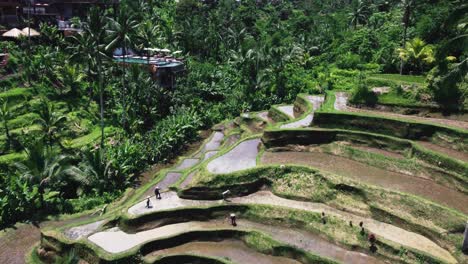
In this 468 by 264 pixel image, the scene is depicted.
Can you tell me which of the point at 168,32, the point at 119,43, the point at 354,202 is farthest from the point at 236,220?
the point at 168,32

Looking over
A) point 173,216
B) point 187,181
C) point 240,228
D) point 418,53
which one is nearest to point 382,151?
point 240,228

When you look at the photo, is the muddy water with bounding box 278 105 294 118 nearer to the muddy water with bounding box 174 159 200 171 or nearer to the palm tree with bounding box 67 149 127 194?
the muddy water with bounding box 174 159 200 171

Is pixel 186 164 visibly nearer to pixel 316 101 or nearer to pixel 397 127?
pixel 316 101

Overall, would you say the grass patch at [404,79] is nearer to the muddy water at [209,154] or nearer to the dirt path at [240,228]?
the muddy water at [209,154]

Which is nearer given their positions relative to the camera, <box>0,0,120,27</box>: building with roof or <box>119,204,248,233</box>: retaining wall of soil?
<box>119,204,248,233</box>: retaining wall of soil

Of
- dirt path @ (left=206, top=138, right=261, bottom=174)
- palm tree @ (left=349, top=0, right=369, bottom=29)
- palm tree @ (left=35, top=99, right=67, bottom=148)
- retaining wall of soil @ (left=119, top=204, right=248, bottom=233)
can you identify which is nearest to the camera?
retaining wall of soil @ (left=119, top=204, right=248, bottom=233)

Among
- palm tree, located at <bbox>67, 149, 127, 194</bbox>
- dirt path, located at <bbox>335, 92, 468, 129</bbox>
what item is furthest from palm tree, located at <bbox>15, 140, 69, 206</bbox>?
dirt path, located at <bbox>335, 92, 468, 129</bbox>

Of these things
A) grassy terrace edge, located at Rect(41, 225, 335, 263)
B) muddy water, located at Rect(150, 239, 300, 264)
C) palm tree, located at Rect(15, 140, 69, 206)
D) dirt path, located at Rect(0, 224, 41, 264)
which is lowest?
dirt path, located at Rect(0, 224, 41, 264)

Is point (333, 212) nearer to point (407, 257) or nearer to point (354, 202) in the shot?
point (354, 202)
